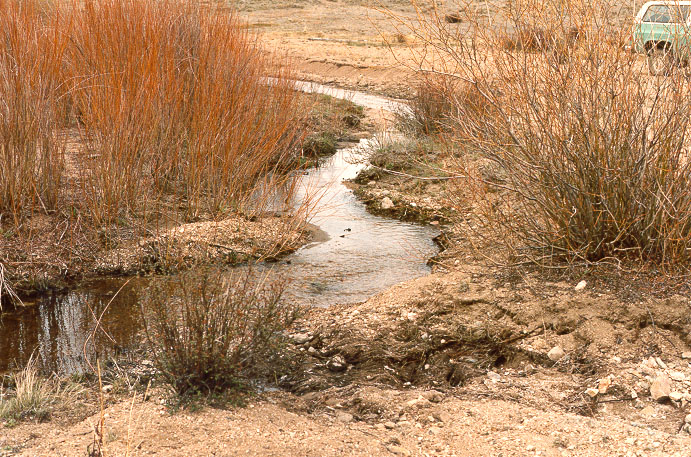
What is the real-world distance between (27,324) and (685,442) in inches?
145

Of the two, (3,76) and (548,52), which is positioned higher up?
(548,52)

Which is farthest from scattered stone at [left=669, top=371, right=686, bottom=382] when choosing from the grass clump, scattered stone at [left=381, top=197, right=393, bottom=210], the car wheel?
scattered stone at [left=381, top=197, right=393, bottom=210]

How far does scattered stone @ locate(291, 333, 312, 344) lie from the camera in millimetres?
4113

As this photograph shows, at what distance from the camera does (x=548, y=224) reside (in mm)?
4434

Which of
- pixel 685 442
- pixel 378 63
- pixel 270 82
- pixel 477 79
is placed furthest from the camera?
pixel 378 63

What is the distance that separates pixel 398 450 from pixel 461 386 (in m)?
0.80

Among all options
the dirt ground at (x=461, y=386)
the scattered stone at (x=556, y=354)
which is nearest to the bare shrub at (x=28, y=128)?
the dirt ground at (x=461, y=386)

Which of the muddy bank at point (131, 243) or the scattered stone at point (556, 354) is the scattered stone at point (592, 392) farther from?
the muddy bank at point (131, 243)

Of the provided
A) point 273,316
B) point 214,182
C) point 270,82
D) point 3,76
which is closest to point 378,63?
point 270,82

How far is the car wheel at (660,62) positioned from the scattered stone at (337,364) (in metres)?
2.42

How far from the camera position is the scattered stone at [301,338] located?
4.11 metres

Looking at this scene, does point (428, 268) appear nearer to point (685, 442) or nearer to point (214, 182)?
point (214, 182)

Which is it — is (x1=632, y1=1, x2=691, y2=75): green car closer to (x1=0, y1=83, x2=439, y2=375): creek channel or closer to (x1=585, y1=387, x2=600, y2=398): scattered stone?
(x1=585, y1=387, x2=600, y2=398): scattered stone

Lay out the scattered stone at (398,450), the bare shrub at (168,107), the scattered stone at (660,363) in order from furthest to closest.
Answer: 1. the bare shrub at (168,107)
2. the scattered stone at (660,363)
3. the scattered stone at (398,450)
